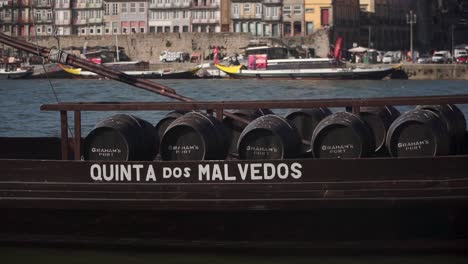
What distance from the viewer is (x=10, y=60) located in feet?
306

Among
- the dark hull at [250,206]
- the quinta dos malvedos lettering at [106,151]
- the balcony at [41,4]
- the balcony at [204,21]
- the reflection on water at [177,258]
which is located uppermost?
the balcony at [41,4]

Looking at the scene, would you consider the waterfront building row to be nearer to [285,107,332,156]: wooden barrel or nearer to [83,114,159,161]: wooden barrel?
[285,107,332,156]: wooden barrel

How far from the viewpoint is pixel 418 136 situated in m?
12.6

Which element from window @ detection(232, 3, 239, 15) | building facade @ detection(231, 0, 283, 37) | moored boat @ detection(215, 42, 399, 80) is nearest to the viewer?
moored boat @ detection(215, 42, 399, 80)

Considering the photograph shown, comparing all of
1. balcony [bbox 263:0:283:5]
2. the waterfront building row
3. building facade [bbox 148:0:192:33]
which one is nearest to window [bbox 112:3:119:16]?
the waterfront building row

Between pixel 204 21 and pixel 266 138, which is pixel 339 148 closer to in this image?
pixel 266 138

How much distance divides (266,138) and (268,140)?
0.11ft

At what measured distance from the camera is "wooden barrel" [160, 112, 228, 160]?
41.8 feet

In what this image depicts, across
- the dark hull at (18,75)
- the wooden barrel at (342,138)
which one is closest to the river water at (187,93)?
the dark hull at (18,75)

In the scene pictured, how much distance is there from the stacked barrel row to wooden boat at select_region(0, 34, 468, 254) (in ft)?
0.55

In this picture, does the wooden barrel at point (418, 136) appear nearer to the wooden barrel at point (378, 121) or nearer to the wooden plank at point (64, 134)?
the wooden barrel at point (378, 121)

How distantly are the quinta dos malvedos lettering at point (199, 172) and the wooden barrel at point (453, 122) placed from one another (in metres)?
1.93

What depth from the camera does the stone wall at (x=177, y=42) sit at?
95.8m

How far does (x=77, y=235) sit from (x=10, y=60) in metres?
81.9
